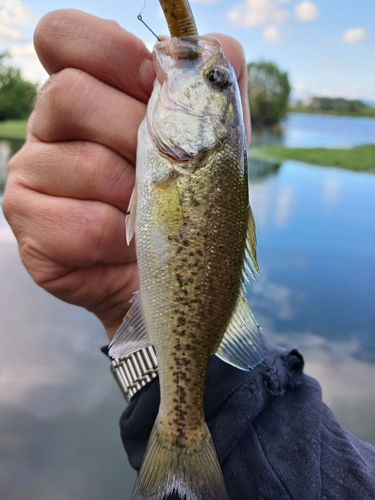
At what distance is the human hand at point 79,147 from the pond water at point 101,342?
3.85 ft

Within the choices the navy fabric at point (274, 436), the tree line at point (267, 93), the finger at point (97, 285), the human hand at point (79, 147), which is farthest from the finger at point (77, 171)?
the tree line at point (267, 93)

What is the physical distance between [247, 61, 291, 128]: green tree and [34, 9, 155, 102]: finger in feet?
109

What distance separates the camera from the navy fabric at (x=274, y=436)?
1.09 metres

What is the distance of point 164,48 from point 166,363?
899 mm

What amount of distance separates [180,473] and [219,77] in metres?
1.12

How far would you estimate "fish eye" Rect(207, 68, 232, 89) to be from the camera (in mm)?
1133

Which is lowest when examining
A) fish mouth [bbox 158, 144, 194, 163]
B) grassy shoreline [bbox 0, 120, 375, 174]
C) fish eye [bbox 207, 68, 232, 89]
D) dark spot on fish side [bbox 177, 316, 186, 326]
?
dark spot on fish side [bbox 177, 316, 186, 326]

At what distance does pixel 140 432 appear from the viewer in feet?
4.25

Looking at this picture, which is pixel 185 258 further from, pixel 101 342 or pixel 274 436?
pixel 101 342

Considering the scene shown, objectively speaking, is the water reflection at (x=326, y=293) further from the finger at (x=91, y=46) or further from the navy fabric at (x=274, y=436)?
the finger at (x=91, y=46)

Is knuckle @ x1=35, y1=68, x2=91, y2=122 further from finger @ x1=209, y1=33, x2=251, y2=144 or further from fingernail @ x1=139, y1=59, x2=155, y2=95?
finger @ x1=209, y1=33, x2=251, y2=144

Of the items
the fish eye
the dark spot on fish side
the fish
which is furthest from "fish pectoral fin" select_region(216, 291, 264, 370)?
the fish eye

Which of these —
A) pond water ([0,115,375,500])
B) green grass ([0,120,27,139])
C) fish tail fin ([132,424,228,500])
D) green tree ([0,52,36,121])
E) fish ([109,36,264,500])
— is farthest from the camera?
green tree ([0,52,36,121])

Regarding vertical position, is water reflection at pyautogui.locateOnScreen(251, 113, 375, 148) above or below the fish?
above
